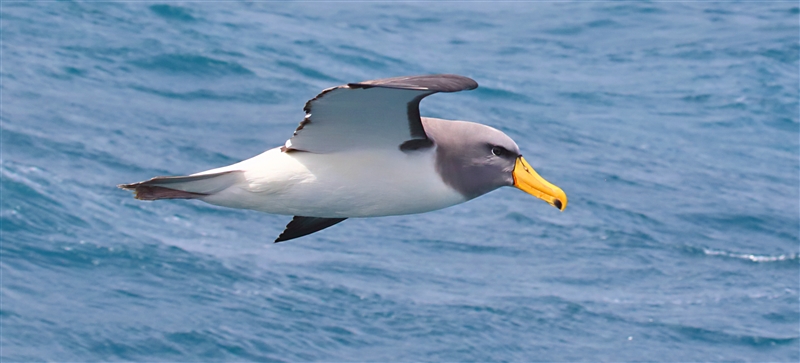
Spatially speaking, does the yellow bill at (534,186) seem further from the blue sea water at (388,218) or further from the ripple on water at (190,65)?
the ripple on water at (190,65)

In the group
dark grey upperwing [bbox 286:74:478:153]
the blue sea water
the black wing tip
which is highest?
the black wing tip

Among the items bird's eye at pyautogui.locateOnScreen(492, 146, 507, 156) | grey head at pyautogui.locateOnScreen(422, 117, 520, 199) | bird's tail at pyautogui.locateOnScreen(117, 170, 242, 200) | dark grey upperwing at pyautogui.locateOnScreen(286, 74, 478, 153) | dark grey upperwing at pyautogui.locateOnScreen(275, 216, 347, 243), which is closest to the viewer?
dark grey upperwing at pyautogui.locateOnScreen(286, 74, 478, 153)

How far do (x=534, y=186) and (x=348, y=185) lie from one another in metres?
1.31

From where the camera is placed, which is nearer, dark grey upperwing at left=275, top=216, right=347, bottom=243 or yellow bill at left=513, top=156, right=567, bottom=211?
yellow bill at left=513, top=156, right=567, bottom=211

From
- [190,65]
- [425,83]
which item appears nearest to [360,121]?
[425,83]

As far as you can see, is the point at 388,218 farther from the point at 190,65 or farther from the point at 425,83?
the point at 425,83

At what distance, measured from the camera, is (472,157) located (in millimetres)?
7852

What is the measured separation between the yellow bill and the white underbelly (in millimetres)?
435

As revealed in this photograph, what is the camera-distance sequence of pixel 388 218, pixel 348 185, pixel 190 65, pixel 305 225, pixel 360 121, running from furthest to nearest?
pixel 190 65 < pixel 388 218 < pixel 305 225 < pixel 348 185 < pixel 360 121

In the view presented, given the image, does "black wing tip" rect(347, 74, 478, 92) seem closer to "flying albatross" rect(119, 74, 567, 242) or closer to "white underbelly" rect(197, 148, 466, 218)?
"flying albatross" rect(119, 74, 567, 242)

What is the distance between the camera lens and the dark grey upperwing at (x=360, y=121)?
23.5 ft

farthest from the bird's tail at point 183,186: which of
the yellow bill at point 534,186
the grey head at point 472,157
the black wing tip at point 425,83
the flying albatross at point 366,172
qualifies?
the yellow bill at point 534,186

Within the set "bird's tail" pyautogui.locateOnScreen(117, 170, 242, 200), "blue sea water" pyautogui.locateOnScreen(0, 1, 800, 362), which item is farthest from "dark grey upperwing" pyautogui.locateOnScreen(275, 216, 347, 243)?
"blue sea water" pyautogui.locateOnScreen(0, 1, 800, 362)

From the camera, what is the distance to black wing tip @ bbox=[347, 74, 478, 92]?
6172 mm
